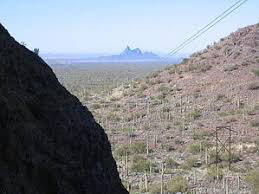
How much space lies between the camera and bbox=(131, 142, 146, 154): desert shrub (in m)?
29.2

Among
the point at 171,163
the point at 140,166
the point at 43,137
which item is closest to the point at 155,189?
the point at 140,166

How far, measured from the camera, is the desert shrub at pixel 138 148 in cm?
2920

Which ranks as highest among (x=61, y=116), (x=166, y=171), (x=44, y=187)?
(x=61, y=116)

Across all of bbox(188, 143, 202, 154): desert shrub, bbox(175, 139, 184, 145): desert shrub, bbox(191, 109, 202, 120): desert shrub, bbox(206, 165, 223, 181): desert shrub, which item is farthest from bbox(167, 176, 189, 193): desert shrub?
bbox(191, 109, 202, 120): desert shrub

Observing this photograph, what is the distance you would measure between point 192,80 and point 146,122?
1229 cm

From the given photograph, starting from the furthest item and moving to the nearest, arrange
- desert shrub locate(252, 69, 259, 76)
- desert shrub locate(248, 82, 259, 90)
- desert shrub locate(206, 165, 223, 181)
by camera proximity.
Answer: desert shrub locate(252, 69, 259, 76) < desert shrub locate(248, 82, 259, 90) < desert shrub locate(206, 165, 223, 181)

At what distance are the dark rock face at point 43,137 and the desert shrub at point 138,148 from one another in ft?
74.2

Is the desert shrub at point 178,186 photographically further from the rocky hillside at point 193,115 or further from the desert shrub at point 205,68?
the desert shrub at point 205,68

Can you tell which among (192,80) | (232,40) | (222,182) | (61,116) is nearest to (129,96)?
(192,80)

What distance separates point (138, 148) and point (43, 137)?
78.5ft

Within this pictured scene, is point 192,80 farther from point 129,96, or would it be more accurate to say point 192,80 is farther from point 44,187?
point 44,187

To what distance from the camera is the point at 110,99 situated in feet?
162

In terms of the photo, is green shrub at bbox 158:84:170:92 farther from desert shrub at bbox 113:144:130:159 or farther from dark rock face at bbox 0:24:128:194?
dark rock face at bbox 0:24:128:194

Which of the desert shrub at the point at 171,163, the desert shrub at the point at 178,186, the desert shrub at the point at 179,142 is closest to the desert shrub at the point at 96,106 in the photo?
the desert shrub at the point at 179,142
